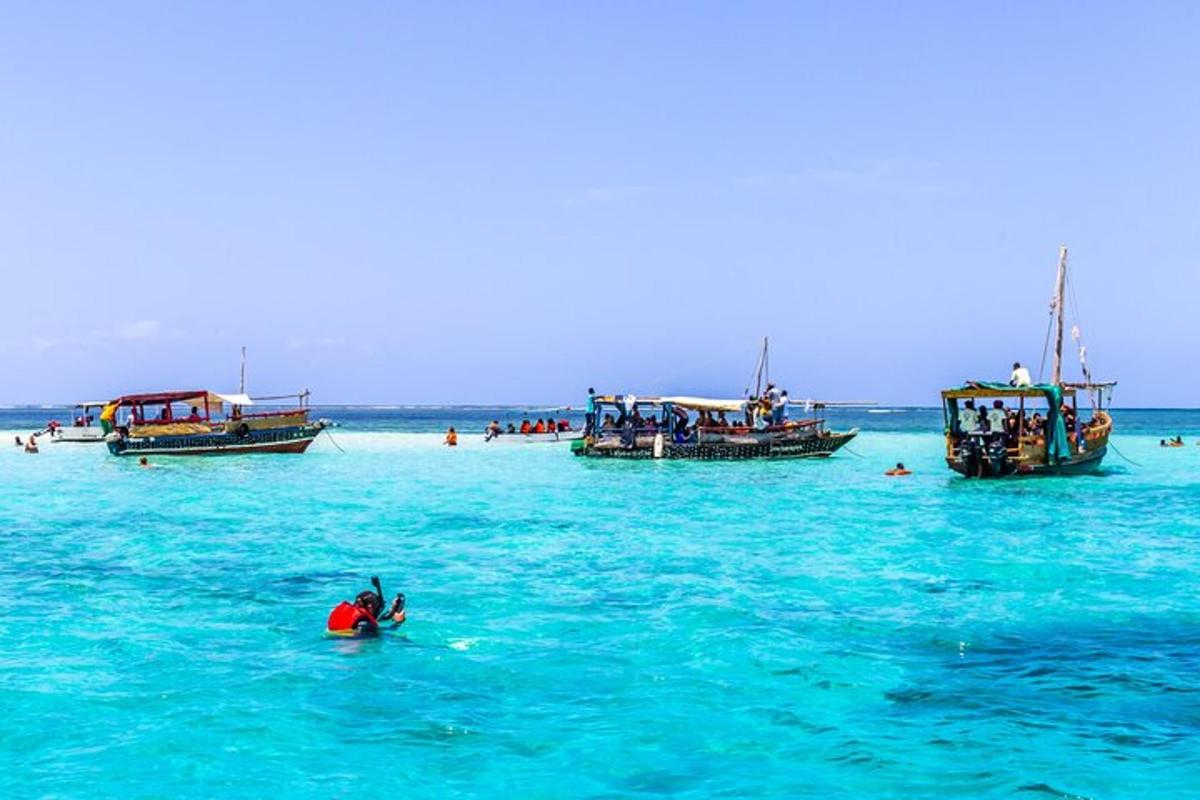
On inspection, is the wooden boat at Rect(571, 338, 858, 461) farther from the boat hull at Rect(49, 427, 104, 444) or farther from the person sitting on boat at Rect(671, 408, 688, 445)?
the boat hull at Rect(49, 427, 104, 444)

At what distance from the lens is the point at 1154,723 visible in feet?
32.3

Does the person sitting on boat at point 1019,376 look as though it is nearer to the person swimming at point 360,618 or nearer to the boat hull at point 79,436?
the person swimming at point 360,618

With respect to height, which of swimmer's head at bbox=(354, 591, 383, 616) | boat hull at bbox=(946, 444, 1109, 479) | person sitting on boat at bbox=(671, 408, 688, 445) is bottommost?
swimmer's head at bbox=(354, 591, 383, 616)

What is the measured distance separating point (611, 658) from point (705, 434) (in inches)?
1395

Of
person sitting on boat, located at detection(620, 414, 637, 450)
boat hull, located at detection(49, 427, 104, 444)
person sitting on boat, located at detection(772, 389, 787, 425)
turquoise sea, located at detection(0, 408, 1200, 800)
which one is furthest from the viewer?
boat hull, located at detection(49, 427, 104, 444)

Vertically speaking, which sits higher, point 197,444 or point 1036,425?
point 1036,425

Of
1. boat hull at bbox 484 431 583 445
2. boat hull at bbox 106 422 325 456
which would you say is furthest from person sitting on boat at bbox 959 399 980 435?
boat hull at bbox 106 422 325 456

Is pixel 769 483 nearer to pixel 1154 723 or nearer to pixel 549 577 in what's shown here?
pixel 549 577

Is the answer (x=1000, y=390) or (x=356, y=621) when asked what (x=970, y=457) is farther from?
(x=356, y=621)

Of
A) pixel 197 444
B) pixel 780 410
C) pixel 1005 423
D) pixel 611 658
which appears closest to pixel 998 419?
pixel 1005 423

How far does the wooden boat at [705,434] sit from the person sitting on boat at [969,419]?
32.4 ft

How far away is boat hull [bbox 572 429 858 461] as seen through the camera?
155 ft

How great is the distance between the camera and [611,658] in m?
12.5

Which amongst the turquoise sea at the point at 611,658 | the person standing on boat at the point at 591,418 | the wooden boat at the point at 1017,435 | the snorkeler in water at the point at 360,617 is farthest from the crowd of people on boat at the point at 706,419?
the snorkeler in water at the point at 360,617
